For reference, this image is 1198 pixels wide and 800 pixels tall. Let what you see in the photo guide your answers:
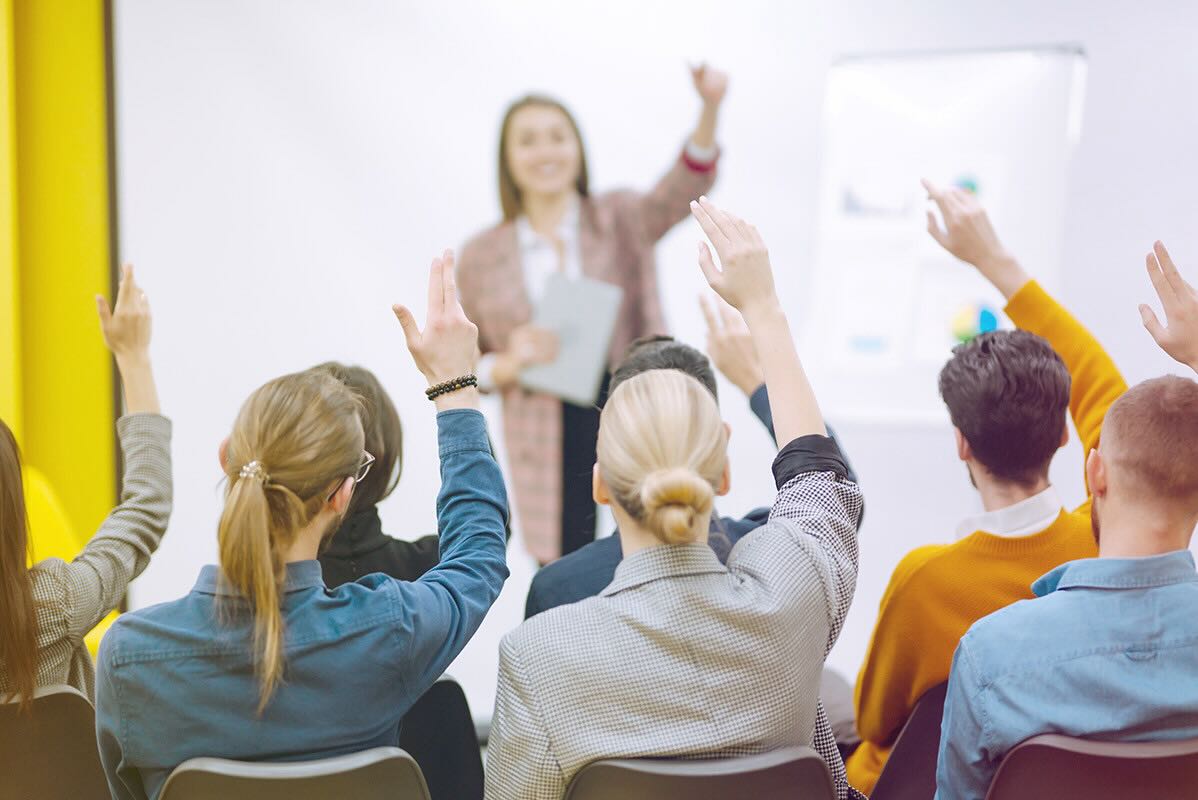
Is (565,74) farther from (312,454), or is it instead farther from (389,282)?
(312,454)

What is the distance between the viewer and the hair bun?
A: 116 cm

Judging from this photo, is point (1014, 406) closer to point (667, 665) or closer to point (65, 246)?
point (667, 665)

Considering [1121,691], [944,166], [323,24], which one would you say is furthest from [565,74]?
[1121,691]

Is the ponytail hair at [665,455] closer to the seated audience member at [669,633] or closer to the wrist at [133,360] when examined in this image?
the seated audience member at [669,633]

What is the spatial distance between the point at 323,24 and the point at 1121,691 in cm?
312

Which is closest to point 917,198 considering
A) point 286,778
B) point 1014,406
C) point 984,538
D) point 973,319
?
point 973,319

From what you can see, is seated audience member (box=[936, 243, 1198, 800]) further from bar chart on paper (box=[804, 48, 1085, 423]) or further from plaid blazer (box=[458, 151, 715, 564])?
plaid blazer (box=[458, 151, 715, 564])

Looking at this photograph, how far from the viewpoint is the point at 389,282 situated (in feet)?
11.4

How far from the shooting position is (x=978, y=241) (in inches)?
78.7

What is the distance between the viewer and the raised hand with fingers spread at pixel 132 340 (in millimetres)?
1845

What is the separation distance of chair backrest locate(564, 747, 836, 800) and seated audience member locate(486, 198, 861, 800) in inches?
1.1

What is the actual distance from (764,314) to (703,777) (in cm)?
62

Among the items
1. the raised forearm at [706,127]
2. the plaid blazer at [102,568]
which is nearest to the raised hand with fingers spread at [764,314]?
the plaid blazer at [102,568]

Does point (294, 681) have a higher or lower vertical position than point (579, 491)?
higher
